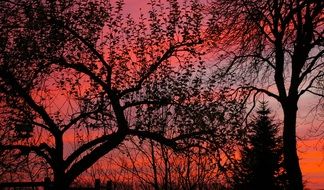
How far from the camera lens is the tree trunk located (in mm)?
21500

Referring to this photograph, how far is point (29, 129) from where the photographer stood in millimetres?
Result: 23531

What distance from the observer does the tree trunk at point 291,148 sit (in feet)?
70.5

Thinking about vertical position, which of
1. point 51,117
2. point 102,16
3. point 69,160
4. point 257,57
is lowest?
point 69,160

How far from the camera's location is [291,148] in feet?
71.7

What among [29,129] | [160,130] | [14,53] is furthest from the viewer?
[160,130]

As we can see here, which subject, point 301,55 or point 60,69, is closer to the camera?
point 301,55

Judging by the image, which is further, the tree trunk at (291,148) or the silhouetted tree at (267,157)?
the silhouetted tree at (267,157)

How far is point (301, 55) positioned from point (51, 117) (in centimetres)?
1167

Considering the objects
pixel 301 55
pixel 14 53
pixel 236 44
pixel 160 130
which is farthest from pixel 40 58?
pixel 301 55

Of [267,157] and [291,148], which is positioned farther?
[267,157]

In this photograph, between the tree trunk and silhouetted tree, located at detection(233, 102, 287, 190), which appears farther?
silhouetted tree, located at detection(233, 102, 287, 190)

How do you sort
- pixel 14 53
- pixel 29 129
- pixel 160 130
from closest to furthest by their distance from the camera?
pixel 14 53 → pixel 29 129 → pixel 160 130

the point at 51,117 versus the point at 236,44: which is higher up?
the point at 236,44

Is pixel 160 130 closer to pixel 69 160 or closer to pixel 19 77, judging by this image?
pixel 69 160
